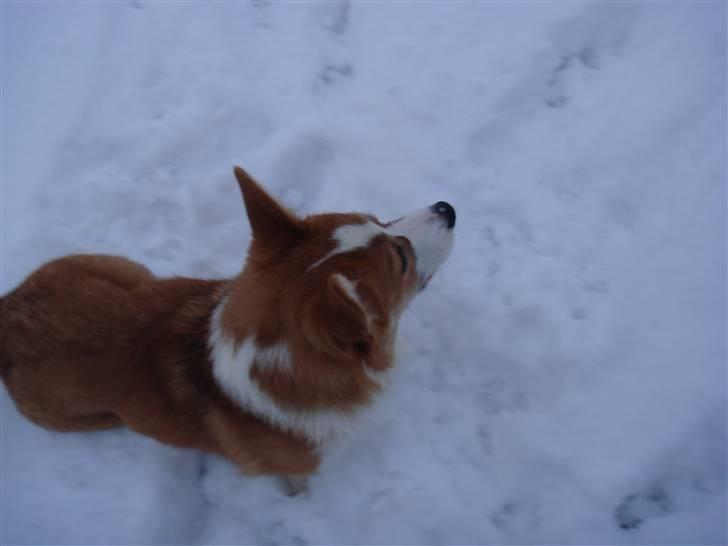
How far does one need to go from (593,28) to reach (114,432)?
4381 mm

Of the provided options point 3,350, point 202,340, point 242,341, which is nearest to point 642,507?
point 242,341

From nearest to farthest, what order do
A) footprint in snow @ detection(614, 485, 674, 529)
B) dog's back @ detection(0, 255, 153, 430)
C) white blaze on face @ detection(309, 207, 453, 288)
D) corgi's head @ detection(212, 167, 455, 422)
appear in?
corgi's head @ detection(212, 167, 455, 422)
dog's back @ detection(0, 255, 153, 430)
white blaze on face @ detection(309, 207, 453, 288)
footprint in snow @ detection(614, 485, 674, 529)

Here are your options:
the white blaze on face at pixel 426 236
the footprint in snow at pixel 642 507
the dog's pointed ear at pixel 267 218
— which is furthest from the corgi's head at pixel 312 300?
the footprint in snow at pixel 642 507

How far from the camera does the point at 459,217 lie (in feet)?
10.2

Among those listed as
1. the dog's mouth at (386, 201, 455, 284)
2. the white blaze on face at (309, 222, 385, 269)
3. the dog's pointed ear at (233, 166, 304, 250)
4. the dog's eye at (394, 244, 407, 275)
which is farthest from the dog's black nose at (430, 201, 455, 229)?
the dog's pointed ear at (233, 166, 304, 250)

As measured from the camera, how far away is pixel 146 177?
3.40 m

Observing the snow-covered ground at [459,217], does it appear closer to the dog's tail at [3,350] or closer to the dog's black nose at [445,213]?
the dog's black nose at [445,213]

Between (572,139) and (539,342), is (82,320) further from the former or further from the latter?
(572,139)

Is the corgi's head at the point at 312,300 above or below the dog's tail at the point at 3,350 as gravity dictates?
above

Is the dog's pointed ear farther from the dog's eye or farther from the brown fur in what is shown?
the dog's eye

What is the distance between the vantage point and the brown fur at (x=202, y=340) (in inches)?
72.7

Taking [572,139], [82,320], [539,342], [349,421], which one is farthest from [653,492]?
[82,320]

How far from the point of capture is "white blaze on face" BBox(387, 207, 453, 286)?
2357 mm

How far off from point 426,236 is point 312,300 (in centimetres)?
91
